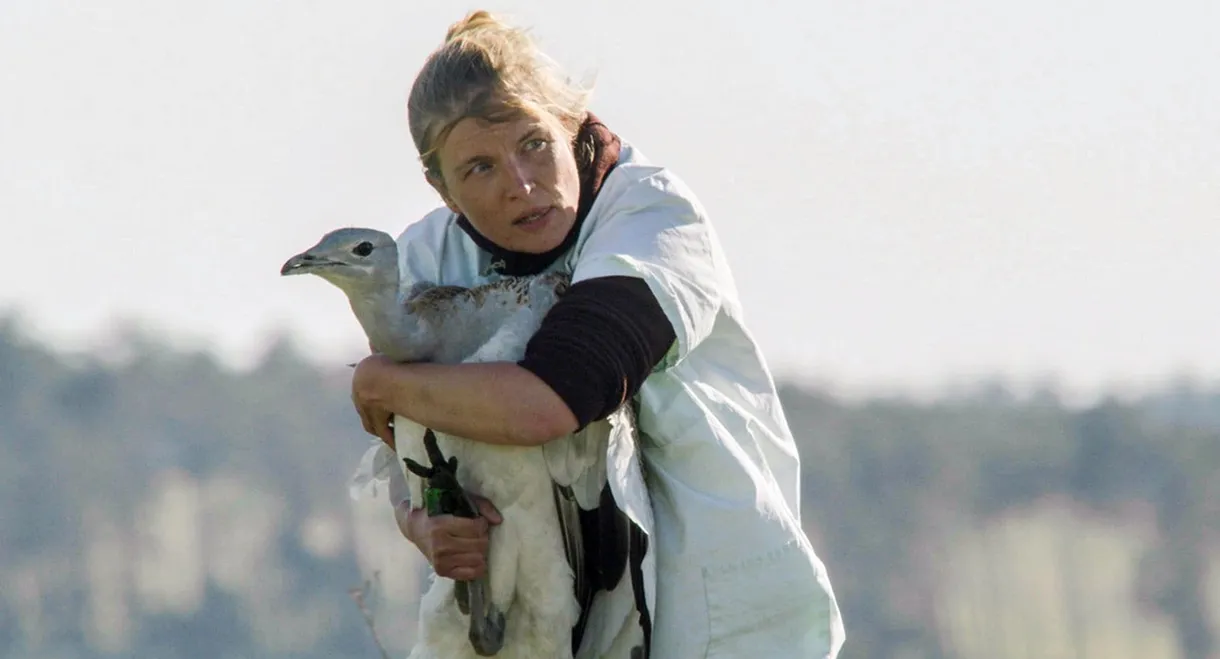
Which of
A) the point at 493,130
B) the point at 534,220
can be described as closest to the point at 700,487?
the point at 534,220

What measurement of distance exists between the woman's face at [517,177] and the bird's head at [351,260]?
224 millimetres

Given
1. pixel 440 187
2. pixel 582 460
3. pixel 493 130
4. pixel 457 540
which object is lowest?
pixel 457 540

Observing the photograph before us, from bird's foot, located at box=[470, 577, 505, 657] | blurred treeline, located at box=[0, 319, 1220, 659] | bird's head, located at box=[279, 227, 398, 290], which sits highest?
bird's head, located at box=[279, 227, 398, 290]

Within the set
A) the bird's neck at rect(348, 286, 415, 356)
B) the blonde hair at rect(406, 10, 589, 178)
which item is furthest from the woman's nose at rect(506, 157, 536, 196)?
the bird's neck at rect(348, 286, 415, 356)

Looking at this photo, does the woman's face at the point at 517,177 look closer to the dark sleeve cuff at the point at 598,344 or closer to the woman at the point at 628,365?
the woman at the point at 628,365

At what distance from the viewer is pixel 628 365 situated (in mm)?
4988

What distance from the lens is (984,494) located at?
1897cm

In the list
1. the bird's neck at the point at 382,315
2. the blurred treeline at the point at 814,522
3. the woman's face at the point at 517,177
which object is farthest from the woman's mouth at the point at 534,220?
the blurred treeline at the point at 814,522

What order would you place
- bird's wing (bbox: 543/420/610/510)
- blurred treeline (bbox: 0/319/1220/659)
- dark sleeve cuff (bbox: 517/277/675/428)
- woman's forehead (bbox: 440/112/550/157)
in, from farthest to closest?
blurred treeline (bbox: 0/319/1220/659) → bird's wing (bbox: 543/420/610/510) → woman's forehead (bbox: 440/112/550/157) → dark sleeve cuff (bbox: 517/277/675/428)

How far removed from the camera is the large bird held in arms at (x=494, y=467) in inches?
209

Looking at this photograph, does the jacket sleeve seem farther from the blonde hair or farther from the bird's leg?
the bird's leg

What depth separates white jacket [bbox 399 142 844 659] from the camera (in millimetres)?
5184

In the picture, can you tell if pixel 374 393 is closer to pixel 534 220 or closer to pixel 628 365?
pixel 534 220

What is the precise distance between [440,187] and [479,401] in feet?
2.21
